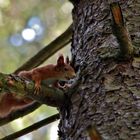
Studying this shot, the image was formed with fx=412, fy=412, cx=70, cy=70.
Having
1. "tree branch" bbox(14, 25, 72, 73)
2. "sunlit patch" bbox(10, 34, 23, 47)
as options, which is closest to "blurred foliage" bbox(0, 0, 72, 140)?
"sunlit patch" bbox(10, 34, 23, 47)

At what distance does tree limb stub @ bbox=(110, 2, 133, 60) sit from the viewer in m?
1.21

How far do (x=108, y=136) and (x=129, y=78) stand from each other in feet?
0.87

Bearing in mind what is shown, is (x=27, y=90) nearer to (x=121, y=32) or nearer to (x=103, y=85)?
(x=103, y=85)

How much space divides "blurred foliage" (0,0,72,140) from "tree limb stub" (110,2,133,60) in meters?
2.33

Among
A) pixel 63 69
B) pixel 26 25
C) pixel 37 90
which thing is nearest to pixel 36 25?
pixel 26 25

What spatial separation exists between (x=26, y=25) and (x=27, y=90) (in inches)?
108

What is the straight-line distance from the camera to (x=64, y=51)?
4070 millimetres

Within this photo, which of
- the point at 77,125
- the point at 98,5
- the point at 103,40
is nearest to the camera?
the point at 77,125

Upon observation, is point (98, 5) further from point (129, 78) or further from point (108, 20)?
point (129, 78)

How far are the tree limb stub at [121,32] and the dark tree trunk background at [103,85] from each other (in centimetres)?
5

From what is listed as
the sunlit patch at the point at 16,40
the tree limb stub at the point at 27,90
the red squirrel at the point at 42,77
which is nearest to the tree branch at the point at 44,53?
the red squirrel at the point at 42,77

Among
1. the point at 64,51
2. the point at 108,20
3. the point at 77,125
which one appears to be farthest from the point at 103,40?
the point at 64,51

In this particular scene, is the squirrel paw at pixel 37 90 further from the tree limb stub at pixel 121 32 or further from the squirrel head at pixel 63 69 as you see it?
the squirrel head at pixel 63 69

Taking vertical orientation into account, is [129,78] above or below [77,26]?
below
